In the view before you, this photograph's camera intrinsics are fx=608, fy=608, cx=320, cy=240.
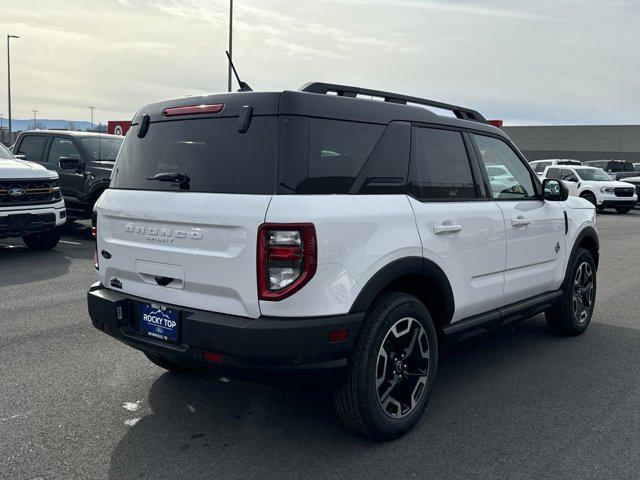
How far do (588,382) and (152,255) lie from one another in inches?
126

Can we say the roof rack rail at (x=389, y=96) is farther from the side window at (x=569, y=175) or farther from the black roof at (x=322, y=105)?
the side window at (x=569, y=175)

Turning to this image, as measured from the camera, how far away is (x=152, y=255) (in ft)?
11.1

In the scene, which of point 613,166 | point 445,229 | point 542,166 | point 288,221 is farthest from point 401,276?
point 613,166

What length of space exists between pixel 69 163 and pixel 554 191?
8528 millimetres

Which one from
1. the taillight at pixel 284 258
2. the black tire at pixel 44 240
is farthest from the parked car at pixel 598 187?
the taillight at pixel 284 258

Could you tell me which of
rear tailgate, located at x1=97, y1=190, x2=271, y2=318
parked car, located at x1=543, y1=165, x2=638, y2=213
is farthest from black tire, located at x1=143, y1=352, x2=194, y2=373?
parked car, located at x1=543, y1=165, x2=638, y2=213

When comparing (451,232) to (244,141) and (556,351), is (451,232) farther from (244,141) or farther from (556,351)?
(556,351)

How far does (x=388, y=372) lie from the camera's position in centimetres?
344

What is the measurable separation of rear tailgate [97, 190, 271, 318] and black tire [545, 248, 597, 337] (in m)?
3.42

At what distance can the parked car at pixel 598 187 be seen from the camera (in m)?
21.8

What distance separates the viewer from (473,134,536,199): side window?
4391 mm

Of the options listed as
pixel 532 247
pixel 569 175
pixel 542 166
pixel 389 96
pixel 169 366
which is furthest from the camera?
pixel 542 166

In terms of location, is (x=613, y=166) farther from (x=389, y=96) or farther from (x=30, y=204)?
(x=389, y=96)

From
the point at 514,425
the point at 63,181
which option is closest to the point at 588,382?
the point at 514,425
